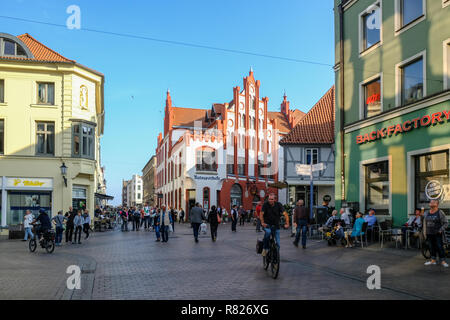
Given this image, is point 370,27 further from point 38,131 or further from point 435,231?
point 38,131

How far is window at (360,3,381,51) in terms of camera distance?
61.3 feet

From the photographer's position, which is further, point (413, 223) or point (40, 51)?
point (40, 51)

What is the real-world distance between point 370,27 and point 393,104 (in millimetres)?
3812

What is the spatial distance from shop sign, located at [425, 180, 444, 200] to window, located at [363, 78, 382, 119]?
12.9 feet

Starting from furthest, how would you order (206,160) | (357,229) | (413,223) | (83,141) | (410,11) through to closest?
(206,160)
(83,141)
(410,11)
(357,229)
(413,223)

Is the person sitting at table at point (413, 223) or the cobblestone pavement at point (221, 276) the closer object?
the cobblestone pavement at point (221, 276)

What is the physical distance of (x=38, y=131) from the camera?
28.5m

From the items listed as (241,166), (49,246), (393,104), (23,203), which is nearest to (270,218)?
(393,104)

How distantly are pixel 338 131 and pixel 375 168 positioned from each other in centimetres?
309

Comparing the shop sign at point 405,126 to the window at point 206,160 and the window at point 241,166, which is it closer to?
the window at point 206,160

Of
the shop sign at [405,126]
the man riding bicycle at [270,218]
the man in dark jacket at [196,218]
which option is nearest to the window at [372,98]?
the shop sign at [405,126]

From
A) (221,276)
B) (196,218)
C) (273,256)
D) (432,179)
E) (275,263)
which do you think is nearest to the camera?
(275,263)

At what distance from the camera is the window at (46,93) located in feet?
94.4
